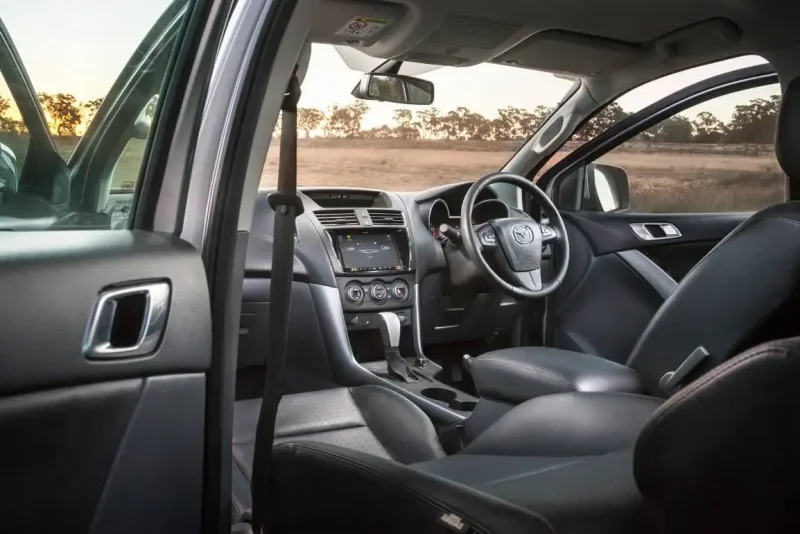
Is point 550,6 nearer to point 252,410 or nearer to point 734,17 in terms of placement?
point 734,17

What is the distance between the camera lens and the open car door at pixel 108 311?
4.52ft

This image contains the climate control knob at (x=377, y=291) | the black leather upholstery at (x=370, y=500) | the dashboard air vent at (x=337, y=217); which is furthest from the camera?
the climate control knob at (x=377, y=291)

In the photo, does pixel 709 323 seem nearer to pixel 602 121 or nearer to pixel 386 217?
pixel 602 121

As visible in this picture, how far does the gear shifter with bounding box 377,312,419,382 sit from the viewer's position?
12.5 feet

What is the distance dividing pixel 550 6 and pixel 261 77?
1702mm

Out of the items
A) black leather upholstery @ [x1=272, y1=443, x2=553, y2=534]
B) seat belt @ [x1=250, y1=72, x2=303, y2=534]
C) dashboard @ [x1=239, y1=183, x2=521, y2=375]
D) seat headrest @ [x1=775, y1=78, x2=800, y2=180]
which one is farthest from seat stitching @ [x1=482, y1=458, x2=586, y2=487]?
dashboard @ [x1=239, y1=183, x2=521, y2=375]

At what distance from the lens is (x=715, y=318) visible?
224cm

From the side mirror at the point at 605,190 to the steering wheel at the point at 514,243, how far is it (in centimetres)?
54

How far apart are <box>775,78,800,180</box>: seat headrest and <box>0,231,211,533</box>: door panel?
64.8 inches

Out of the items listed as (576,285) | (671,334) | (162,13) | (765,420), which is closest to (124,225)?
(162,13)

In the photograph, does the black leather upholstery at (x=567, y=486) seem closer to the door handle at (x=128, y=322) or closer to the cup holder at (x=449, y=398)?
the door handle at (x=128, y=322)

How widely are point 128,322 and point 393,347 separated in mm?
2396

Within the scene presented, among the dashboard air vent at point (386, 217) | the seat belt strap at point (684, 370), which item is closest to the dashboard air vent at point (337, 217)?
the dashboard air vent at point (386, 217)

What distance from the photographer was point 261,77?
5.04 ft
